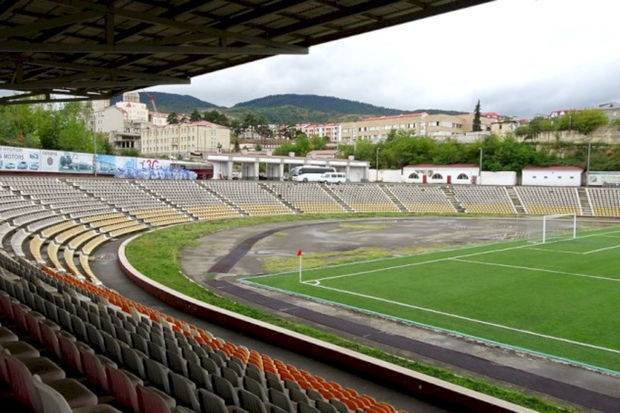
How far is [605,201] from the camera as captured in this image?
207ft

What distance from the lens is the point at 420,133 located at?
494 ft

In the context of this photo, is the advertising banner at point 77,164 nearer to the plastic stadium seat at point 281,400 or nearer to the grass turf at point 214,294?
the grass turf at point 214,294

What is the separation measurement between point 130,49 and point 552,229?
4335cm

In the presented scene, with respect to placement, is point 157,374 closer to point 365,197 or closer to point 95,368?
point 95,368

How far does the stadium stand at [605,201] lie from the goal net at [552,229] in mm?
5761

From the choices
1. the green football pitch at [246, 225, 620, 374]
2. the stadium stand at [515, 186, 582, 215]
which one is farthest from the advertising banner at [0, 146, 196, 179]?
the stadium stand at [515, 186, 582, 215]

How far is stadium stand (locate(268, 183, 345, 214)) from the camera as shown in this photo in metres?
61.2

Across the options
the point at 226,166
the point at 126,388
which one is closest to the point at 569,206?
the point at 226,166

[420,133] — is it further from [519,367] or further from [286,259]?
[519,367]

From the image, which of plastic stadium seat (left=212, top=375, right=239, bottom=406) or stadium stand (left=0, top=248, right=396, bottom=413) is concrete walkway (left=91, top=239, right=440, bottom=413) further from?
plastic stadium seat (left=212, top=375, right=239, bottom=406)

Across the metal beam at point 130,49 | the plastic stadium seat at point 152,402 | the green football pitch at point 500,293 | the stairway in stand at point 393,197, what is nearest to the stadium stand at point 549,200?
the stairway in stand at point 393,197

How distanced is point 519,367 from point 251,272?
49.2 ft

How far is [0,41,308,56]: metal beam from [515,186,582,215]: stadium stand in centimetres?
5756

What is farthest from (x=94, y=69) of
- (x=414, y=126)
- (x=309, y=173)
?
(x=414, y=126)
